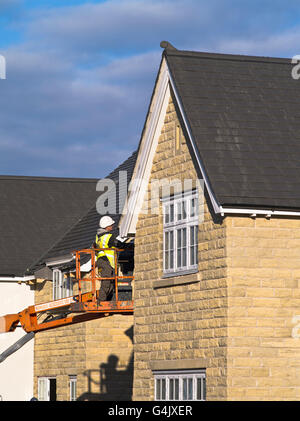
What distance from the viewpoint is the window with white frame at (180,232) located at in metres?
21.6

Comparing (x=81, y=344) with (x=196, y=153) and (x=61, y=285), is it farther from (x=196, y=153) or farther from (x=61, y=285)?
(x=196, y=153)

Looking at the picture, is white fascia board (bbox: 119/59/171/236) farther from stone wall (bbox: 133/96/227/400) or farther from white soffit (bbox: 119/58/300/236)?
stone wall (bbox: 133/96/227/400)

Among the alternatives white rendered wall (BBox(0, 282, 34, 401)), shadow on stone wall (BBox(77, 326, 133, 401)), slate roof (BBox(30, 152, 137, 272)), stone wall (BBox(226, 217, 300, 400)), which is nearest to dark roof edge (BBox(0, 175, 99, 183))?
white rendered wall (BBox(0, 282, 34, 401))

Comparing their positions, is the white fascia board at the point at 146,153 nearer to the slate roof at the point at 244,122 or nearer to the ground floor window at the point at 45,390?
the slate roof at the point at 244,122

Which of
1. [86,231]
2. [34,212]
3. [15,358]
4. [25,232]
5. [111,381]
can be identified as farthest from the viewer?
[34,212]

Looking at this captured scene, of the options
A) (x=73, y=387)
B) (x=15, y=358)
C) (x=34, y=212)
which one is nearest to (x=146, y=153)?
(x=73, y=387)

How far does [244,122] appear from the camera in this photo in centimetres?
2141

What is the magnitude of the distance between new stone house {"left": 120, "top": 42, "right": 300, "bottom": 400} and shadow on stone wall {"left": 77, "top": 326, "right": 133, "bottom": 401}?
788 centimetres

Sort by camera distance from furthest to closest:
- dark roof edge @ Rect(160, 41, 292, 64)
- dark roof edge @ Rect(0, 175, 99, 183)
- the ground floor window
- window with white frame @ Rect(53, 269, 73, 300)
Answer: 1. dark roof edge @ Rect(0, 175, 99, 183)
2. the ground floor window
3. window with white frame @ Rect(53, 269, 73, 300)
4. dark roof edge @ Rect(160, 41, 292, 64)

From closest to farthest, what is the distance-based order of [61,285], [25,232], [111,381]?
[111,381]
[61,285]
[25,232]

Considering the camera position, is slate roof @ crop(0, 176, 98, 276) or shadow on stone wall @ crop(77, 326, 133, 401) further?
slate roof @ crop(0, 176, 98, 276)

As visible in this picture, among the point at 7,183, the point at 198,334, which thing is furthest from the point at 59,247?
the point at 198,334

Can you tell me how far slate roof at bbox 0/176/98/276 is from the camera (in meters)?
39.9

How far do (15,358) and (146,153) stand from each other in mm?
16882
